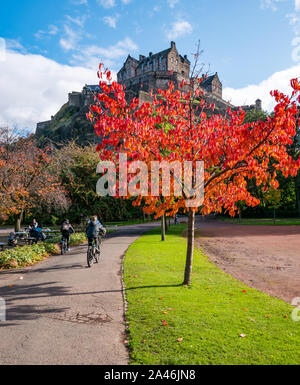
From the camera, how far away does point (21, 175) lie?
1817 centimetres

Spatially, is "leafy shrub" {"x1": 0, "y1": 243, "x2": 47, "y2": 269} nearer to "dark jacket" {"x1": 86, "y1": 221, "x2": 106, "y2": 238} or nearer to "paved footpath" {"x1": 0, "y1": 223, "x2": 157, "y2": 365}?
"paved footpath" {"x1": 0, "y1": 223, "x2": 157, "y2": 365}

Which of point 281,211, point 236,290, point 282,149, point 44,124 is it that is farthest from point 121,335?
point 44,124

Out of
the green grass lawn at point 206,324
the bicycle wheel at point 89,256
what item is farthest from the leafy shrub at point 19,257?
the green grass lawn at point 206,324

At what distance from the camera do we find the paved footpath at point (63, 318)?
15.3 ft

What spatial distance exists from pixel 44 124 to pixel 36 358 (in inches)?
4187

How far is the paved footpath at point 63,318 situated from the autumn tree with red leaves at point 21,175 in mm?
6785

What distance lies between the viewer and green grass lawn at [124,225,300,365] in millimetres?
4582

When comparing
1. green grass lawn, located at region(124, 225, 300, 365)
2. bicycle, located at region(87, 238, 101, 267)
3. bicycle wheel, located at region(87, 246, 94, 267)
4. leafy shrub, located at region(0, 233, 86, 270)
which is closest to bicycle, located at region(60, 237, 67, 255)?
leafy shrub, located at region(0, 233, 86, 270)

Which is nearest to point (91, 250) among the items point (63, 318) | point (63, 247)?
point (63, 247)

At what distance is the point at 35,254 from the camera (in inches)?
545

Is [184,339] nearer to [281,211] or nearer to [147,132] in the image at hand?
[147,132]

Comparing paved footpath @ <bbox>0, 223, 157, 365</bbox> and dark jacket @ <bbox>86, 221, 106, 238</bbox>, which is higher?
dark jacket @ <bbox>86, 221, 106, 238</bbox>

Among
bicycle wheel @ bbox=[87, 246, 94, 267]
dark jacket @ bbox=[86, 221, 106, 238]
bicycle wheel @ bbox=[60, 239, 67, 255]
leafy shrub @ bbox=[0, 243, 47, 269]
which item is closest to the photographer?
bicycle wheel @ bbox=[87, 246, 94, 267]

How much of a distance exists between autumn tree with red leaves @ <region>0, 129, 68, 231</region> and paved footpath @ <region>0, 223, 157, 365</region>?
6.78 meters
